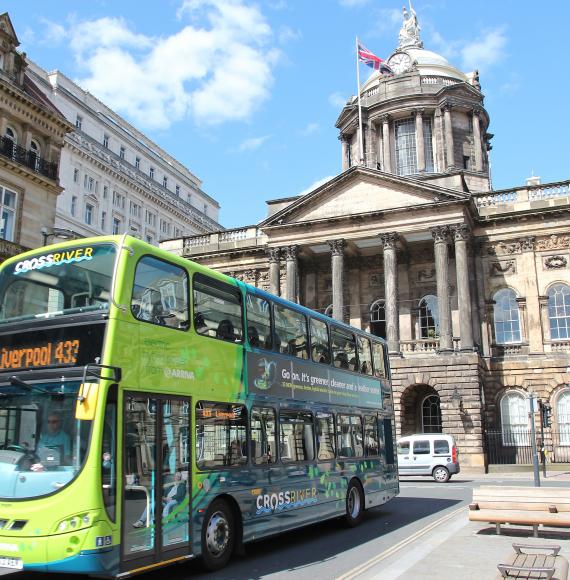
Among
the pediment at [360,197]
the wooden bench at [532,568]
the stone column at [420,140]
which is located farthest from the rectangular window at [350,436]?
the stone column at [420,140]

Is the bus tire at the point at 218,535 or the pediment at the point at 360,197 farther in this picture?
the pediment at the point at 360,197

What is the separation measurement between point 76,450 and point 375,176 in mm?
29883

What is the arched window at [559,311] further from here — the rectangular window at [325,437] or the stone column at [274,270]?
the rectangular window at [325,437]

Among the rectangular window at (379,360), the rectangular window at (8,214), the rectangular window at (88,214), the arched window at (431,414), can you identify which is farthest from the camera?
the rectangular window at (88,214)

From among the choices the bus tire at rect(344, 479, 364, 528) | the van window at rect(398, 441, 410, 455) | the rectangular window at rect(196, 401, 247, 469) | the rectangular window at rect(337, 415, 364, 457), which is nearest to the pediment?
the van window at rect(398, 441, 410, 455)

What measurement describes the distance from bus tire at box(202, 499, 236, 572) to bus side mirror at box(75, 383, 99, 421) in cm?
249

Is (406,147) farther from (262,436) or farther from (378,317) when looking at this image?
(262,436)

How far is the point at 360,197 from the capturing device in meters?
35.2

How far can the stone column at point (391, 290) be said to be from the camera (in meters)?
32.2

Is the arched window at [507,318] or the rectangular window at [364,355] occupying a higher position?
the arched window at [507,318]

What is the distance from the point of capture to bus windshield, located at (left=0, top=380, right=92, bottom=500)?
6602 mm

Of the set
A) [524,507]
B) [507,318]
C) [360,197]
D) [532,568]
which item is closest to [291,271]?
[360,197]

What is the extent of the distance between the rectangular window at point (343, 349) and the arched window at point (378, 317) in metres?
23.5

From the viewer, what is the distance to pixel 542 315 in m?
32.6
